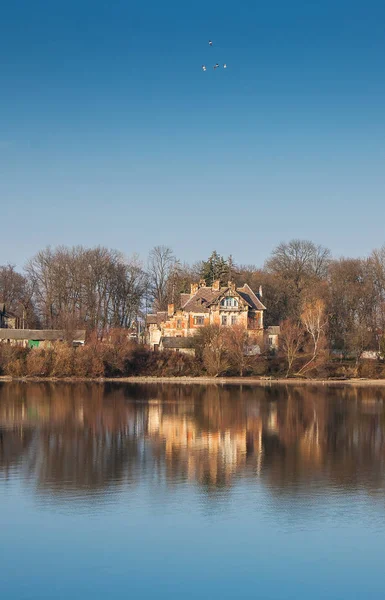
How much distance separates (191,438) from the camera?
29.5 meters

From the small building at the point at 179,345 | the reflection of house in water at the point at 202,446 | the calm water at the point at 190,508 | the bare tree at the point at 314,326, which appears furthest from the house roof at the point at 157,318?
the calm water at the point at 190,508

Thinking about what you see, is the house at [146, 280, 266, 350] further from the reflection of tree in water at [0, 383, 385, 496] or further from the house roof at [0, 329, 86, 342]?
the reflection of tree in water at [0, 383, 385, 496]

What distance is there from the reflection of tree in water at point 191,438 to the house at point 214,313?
18527 millimetres

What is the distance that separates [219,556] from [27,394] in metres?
31.5

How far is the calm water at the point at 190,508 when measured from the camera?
1418 centimetres

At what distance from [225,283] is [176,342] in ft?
54.7

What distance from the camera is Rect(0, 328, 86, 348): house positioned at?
64125mm

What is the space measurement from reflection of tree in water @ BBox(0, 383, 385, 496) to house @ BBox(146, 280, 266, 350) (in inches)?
729

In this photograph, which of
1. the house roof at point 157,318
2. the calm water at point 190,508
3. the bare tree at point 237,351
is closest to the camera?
the calm water at point 190,508

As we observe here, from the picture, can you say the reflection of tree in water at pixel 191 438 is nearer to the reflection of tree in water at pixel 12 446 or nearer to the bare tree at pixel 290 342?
the reflection of tree in water at pixel 12 446

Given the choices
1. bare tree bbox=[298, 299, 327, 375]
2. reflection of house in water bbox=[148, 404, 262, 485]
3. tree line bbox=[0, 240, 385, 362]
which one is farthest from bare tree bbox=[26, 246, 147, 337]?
reflection of house in water bbox=[148, 404, 262, 485]

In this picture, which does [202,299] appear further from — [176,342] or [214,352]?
[214,352]

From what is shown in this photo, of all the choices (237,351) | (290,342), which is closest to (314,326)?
(290,342)

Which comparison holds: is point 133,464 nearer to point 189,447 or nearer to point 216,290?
point 189,447
